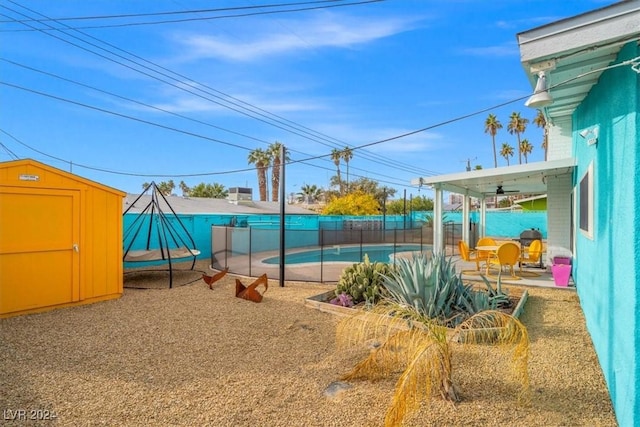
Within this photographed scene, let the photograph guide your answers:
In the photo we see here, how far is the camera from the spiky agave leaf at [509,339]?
9.17 ft

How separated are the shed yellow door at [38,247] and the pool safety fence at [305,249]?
14.2ft

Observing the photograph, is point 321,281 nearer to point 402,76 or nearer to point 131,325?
point 131,325

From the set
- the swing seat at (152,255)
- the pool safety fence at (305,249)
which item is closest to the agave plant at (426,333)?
the pool safety fence at (305,249)

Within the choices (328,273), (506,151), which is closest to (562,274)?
A: (328,273)

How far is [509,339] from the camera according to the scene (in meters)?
3.04

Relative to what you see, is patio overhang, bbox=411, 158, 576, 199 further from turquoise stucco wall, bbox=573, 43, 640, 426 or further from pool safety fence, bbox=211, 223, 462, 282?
turquoise stucco wall, bbox=573, 43, 640, 426

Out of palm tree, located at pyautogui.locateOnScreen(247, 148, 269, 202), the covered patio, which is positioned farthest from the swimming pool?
palm tree, located at pyautogui.locateOnScreen(247, 148, 269, 202)

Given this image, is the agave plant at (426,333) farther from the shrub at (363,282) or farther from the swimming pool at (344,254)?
the swimming pool at (344,254)

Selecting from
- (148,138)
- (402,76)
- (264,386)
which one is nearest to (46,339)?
(264,386)

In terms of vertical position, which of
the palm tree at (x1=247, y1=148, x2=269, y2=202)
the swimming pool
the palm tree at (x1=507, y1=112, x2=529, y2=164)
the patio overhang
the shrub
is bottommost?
the swimming pool

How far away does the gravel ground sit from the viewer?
2867 millimetres

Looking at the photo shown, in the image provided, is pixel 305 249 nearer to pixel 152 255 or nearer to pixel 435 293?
pixel 152 255

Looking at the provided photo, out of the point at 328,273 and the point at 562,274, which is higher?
the point at 562,274

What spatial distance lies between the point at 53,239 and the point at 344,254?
41.3ft
